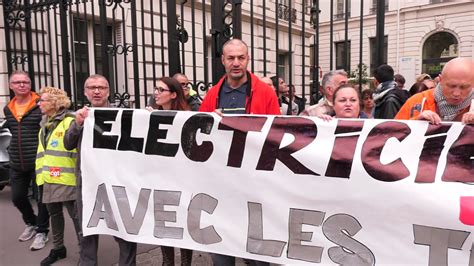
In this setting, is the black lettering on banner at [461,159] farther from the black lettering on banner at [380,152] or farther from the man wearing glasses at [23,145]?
the man wearing glasses at [23,145]

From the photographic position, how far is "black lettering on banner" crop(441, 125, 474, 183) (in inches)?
96.4

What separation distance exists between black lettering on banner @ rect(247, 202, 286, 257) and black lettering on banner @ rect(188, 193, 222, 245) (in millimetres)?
244

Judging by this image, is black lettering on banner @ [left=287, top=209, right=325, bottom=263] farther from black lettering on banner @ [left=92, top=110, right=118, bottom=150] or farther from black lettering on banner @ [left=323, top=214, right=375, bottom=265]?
black lettering on banner @ [left=92, top=110, right=118, bottom=150]

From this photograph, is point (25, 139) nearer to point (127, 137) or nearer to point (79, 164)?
point (79, 164)

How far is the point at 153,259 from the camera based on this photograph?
13.3ft

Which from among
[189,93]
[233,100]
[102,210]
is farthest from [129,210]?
[189,93]

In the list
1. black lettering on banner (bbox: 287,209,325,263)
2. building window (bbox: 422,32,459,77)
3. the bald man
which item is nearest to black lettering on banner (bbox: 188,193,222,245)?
black lettering on banner (bbox: 287,209,325,263)

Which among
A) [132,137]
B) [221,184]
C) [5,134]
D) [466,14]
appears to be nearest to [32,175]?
[5,134]

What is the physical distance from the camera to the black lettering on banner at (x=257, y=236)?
286 centimetres

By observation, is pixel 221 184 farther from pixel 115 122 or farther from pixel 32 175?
pixel 32 175

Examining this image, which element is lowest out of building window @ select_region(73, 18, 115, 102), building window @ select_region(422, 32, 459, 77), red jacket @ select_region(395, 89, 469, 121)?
red jacket @ select_region(395, 89, 469, 121)

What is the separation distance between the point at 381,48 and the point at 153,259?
2.97 m

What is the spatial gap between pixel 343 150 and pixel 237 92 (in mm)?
979

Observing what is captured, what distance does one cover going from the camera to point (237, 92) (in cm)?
328
